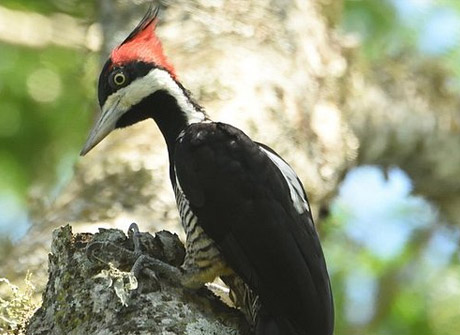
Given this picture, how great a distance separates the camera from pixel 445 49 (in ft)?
19.9

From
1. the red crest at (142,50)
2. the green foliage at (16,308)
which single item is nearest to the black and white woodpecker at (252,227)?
the red crest at (142,50)

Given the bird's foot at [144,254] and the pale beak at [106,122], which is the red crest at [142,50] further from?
the bird's foot at [144,254]

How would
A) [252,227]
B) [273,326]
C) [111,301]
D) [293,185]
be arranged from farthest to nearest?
[293,185]
[252,227]
[273,326]
[111,301]

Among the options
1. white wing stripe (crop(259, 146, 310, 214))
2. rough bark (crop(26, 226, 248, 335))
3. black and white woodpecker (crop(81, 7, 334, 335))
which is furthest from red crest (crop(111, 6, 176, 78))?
rough bark (crop(26, 226, 248, 335))

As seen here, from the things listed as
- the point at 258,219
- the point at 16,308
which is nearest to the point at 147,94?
the point at 258,219

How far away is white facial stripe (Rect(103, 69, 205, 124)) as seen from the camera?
13.1 feet

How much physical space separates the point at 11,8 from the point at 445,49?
257 cm

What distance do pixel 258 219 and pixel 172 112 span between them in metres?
0.72

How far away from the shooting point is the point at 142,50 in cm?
404

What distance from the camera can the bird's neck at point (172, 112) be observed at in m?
3.96

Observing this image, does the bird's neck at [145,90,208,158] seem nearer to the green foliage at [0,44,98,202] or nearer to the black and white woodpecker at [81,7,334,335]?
the black and white woodpecker at [81,7,334,335]

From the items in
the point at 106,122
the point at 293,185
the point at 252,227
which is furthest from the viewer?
the point at 106,122

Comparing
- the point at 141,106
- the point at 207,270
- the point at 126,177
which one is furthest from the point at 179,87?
the point at 207,270

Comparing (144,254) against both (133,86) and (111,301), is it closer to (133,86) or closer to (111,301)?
(111,301)
